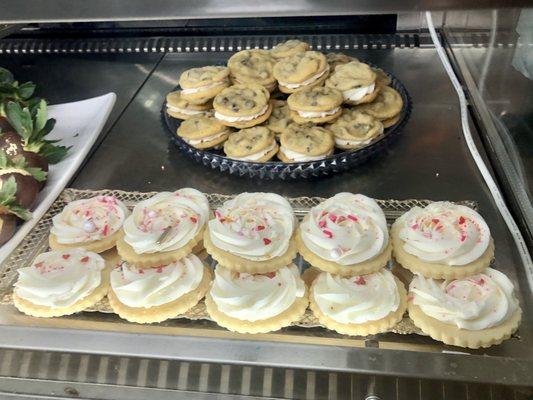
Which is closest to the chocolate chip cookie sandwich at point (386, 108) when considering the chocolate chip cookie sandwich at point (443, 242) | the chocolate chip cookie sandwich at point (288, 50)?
the chocolate chip cookie sandwich at point (288, 50)

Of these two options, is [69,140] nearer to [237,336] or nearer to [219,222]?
[219,222]

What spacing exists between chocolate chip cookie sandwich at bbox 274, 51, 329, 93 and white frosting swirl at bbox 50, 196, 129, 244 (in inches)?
24.9

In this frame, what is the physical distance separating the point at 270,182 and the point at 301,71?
0.37m

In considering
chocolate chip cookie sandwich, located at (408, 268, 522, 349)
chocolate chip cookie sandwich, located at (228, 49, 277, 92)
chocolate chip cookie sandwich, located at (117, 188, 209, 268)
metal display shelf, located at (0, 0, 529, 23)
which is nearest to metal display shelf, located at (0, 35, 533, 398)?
chocolate chip cookie sandwich, located at (408, 268, 522, 349)

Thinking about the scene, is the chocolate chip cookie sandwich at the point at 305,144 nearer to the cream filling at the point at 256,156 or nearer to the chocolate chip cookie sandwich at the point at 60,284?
the cream filling at the point at 256,156

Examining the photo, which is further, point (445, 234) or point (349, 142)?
point (349, 142)

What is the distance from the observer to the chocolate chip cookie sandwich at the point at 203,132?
154cm

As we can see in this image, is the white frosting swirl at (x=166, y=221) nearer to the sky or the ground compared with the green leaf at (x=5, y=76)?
nearer to the ground

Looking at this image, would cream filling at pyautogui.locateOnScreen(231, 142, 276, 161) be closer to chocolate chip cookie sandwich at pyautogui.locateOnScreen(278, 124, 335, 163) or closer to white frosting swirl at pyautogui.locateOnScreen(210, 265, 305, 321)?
chocolate chip cookie sandwich at pyautogui.locateOnScreen(278, 124, 335, 163)

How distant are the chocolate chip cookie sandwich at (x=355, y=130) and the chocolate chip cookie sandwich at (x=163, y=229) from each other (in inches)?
17.1

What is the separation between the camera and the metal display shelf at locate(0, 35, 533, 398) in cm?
95

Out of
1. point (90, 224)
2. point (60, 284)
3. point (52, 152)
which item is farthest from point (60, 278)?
point (52, 152)

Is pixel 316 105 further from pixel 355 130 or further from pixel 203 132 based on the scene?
pixel 203 132

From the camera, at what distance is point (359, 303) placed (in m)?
1.06
